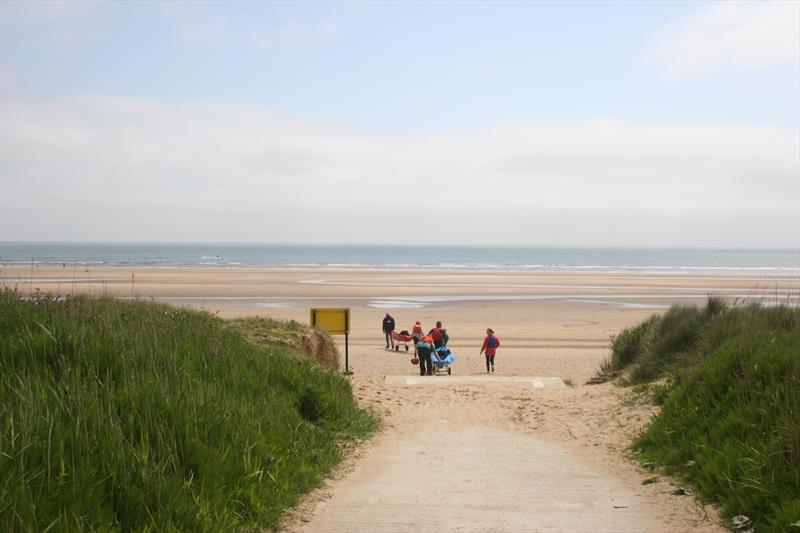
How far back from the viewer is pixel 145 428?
5000 mm

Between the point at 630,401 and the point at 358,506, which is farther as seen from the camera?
the point at 630,401

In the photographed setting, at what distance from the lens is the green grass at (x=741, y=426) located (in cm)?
500

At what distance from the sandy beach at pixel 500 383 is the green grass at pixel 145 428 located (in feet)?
1.85

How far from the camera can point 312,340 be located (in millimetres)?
13586

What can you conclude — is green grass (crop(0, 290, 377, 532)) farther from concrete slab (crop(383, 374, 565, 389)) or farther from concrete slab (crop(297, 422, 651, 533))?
concrete slab (crop(383, 374, 565, 389))

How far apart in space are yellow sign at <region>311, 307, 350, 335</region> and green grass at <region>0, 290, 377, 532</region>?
275 inches

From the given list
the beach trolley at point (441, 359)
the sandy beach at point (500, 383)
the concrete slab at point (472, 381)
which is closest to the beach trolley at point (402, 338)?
the sandy beach at point (500, 383)

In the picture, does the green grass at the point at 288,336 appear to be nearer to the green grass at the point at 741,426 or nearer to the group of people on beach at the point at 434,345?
the group of people on beach at the point at 434,345

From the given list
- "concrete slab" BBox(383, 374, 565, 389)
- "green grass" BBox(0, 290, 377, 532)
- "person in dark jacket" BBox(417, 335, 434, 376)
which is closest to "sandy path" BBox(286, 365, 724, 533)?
"green grass" BBox(0, 290, 377, 532)

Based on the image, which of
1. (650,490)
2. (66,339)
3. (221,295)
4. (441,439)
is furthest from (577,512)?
(221,295)

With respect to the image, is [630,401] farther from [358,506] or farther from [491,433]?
[358,506]

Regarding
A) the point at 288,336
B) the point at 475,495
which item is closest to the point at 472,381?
the point at 288,336

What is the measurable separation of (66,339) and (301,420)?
2596 mm

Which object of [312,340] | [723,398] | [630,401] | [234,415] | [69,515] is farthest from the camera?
[312,340]
